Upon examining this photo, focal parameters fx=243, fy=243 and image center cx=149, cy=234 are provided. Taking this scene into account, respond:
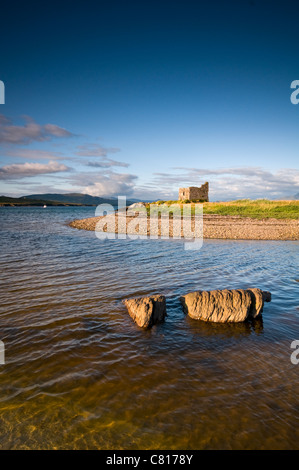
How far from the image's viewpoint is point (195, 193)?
78.5m

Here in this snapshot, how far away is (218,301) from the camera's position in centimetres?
913

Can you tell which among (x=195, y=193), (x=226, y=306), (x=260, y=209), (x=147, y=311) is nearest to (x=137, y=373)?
(x=147, y=311)

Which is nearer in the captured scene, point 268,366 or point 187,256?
point 268,366

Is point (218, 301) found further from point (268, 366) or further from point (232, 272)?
point (232, 272)

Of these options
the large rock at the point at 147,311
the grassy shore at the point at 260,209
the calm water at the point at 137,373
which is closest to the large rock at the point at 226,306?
the calm water at the point at 137,373

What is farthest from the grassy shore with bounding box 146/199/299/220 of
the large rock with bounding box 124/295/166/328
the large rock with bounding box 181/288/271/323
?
the large rock with bounding box 124/295/166/328

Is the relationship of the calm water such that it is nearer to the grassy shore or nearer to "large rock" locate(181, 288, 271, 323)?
"large rock" locate(181, 288, 271, 323)

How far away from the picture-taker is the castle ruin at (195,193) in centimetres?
7738

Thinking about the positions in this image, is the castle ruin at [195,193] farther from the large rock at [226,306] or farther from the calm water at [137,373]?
the large rock at [226,306]

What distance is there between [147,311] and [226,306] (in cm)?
298

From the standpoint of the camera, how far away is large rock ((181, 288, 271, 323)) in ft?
29.6

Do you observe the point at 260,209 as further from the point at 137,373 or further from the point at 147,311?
the point at 137,373
